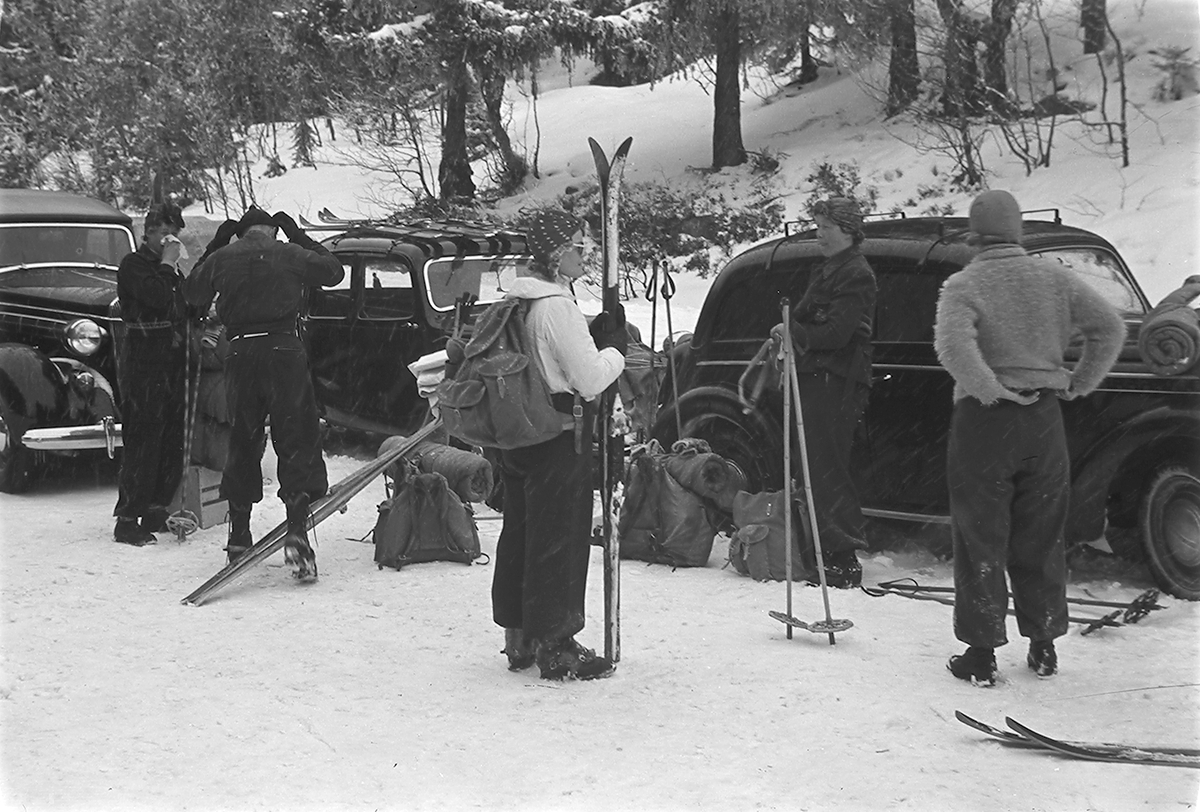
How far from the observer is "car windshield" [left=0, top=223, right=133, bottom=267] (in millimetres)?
10938

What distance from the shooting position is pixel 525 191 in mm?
25797

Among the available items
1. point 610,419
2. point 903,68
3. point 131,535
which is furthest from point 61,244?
point 903,68

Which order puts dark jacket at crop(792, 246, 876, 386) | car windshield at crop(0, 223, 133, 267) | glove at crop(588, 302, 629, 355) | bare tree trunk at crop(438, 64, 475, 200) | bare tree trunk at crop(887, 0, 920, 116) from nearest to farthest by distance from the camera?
glove at crop(588, 302, 629, 355) < dark jacket at crop(792, 246, 876, 386) < car windshield at crop(0, 223, 133, 267) < bare tree trunk at crop(887, 0, 920, 116) < bare tree trunk at crop(438, 64, 475, 200)

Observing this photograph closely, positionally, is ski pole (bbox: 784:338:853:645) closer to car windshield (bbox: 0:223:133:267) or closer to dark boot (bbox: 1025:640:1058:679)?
dark boot (bbox: 1025:640:1058:679)

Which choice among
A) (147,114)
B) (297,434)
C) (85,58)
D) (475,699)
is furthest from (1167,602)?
(85,58)

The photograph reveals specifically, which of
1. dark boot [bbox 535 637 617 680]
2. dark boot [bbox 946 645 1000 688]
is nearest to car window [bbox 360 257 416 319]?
dark boot [bbox 535 637 617 680]

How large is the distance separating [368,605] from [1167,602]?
4.03 metres

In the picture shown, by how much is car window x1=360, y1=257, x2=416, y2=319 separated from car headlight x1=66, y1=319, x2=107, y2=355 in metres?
2.13

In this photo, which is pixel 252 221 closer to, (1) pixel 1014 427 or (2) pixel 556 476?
(2) pixel 556 476


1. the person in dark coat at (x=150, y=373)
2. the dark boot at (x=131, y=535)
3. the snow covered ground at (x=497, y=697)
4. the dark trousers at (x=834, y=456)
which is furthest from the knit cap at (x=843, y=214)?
the dark boot at (x=131, y=535)

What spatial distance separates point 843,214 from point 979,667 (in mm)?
2673

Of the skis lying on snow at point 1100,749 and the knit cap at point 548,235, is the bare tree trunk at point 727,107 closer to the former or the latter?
Result: the knit cap at point 548,235

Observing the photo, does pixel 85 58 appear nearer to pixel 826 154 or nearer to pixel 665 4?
pixel 665 4

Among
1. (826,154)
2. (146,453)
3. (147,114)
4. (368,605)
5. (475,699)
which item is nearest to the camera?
(475,699)
